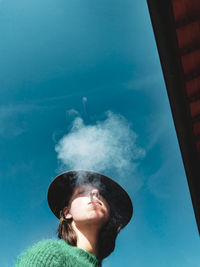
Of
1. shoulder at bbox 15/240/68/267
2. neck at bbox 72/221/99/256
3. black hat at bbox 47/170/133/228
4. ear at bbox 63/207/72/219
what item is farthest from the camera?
black hat at bbox 47/170/133/228

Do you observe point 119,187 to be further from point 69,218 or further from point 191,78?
point 191,78

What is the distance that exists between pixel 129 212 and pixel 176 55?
182cm

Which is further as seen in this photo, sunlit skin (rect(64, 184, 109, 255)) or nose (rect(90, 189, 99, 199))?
nose (rect(90, 189, 99, 199))

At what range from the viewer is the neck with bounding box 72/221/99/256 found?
153 centimetres

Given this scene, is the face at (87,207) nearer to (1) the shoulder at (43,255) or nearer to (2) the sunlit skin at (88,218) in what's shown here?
(2) the sunlit skin at (88,218)

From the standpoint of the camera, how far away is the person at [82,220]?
1263mm

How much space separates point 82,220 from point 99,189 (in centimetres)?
43

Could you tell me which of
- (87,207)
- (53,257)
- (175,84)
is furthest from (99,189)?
(175,84)

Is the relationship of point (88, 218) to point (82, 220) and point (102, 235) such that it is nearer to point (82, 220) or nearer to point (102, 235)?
point (82, 220)

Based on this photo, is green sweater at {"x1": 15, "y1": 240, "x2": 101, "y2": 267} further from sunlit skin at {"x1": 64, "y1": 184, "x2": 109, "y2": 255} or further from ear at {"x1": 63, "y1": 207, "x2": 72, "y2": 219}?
ear at {"x1": 63, "y1": 207, "x2": 72, "y2": 219}

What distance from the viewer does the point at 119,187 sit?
6.56 ft

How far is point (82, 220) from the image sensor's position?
5.23 feet

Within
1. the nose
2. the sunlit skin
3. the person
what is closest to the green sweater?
the person

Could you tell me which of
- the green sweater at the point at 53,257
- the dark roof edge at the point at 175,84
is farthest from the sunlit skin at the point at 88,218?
the dark roof edge at the point at 175,84
